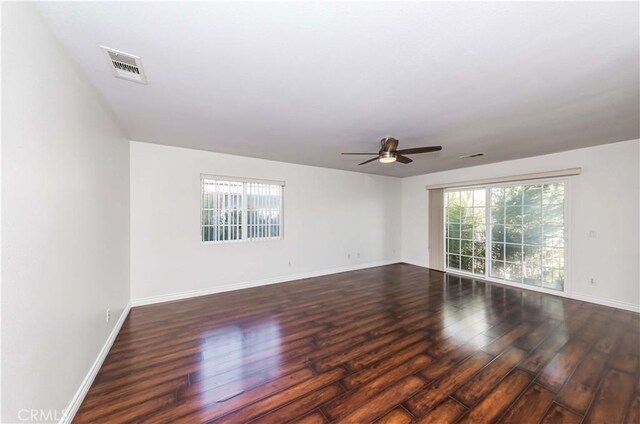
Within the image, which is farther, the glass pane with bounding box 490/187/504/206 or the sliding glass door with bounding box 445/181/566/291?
the glass pane with bounding box 490/187/504/206

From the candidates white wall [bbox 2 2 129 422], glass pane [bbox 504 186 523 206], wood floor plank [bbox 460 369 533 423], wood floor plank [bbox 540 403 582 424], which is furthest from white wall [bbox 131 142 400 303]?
wood floor plank [bbox 540 403 582 424]

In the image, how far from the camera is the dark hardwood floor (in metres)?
1.69

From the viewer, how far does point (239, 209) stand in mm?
4484

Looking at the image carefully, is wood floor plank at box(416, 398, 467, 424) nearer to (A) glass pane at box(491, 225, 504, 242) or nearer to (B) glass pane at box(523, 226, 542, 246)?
(B) glass pane at box(523, 226, 542, 246)

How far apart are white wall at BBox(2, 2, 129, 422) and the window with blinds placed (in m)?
1.95

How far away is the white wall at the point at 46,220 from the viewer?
42.4 inches

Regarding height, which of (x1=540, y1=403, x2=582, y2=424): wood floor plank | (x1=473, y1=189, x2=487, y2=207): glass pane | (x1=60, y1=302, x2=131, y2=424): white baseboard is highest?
(x1=473, y1=189, x2=487, y2=207): glass pane

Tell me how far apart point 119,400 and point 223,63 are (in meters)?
2.54

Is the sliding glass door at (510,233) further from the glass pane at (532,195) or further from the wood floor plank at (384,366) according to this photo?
the wood floor plank at (384,366)

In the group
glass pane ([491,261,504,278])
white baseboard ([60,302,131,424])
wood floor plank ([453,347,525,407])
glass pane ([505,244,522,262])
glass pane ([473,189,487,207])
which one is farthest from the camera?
glass pane ([473,189,487,207])

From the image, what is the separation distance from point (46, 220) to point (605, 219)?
6.38m

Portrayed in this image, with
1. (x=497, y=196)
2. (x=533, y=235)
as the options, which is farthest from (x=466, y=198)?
(x=533, y=235)

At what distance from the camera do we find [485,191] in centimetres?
511

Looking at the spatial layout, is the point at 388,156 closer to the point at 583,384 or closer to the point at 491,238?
the point at 583,384
